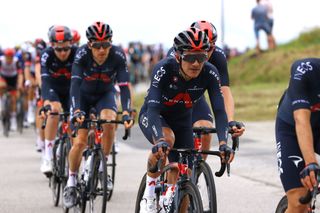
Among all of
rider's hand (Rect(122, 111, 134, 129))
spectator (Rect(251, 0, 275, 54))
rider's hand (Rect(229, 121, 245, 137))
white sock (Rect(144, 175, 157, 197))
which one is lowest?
white sock (Rect(144, 175, 157, 197))

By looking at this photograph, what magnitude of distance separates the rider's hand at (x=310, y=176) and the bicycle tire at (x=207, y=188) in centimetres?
155

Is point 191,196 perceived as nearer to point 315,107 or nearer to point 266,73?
point 315,107

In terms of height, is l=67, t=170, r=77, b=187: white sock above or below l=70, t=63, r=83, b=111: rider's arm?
below

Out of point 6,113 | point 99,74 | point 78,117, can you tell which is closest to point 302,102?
point 78,117

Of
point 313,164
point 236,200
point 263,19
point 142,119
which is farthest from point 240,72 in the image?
point 313,164

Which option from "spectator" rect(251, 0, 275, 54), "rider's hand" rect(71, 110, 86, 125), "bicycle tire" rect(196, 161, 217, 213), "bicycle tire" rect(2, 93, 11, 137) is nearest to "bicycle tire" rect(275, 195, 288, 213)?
Answer: "bicycle tire" rect(196, 161, 217, 213)

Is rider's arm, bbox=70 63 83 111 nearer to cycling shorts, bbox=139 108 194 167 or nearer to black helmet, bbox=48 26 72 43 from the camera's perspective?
cycling shorts, bbox=139 108 194 167

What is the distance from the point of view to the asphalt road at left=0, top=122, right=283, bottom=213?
10805mm

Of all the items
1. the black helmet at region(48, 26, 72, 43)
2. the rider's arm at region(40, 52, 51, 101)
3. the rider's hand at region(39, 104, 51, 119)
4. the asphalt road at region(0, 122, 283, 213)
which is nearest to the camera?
the asphalt road at region(0, 122, 283, 213)

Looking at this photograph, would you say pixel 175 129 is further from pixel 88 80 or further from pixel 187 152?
pixel 88 80

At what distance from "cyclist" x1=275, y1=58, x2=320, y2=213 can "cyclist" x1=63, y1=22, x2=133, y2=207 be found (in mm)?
3061

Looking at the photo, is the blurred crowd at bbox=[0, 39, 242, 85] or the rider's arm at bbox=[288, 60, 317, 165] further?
the blurred crowd at bbox=[0, 39, 242, 85]

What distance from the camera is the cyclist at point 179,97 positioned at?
730 centimetres

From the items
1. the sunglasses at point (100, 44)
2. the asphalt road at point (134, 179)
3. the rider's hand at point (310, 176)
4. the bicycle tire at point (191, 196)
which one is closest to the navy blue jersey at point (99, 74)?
the sunglasses at point (100, 44)
